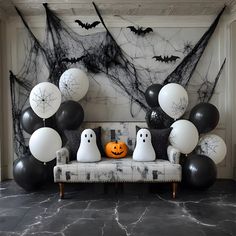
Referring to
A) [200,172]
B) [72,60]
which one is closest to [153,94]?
[200,172]

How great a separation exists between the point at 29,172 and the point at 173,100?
180cm

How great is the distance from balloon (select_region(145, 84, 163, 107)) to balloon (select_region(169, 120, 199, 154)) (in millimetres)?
404

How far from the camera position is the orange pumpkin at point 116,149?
326 centimetres

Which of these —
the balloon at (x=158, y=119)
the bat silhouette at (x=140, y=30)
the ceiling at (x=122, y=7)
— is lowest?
the balloon at (x=158, y=119)

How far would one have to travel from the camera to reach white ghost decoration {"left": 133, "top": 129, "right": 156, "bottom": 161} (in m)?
3.07

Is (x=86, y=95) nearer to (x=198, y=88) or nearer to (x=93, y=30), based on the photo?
(x=93, y=30)

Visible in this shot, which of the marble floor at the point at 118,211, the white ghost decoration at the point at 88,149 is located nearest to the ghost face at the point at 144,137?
the white ghost decoration at the point at 88,149

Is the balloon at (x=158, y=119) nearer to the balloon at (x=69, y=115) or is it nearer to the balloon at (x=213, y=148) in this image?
the balloon at (x=213, y=148)

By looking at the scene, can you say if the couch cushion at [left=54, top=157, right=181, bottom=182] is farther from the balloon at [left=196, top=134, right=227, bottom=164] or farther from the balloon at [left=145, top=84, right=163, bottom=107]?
the balloon at [left=145, top=84, right=163, bottom=107]

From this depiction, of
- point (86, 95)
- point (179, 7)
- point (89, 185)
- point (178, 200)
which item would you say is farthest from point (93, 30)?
point (178, 200)

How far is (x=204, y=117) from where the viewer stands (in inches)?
128

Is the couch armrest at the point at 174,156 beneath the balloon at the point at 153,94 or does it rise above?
beneath

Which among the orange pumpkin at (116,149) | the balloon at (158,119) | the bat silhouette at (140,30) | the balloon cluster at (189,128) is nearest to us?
the balloon cluster at (189,128)

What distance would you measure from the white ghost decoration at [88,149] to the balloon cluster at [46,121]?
286mm
